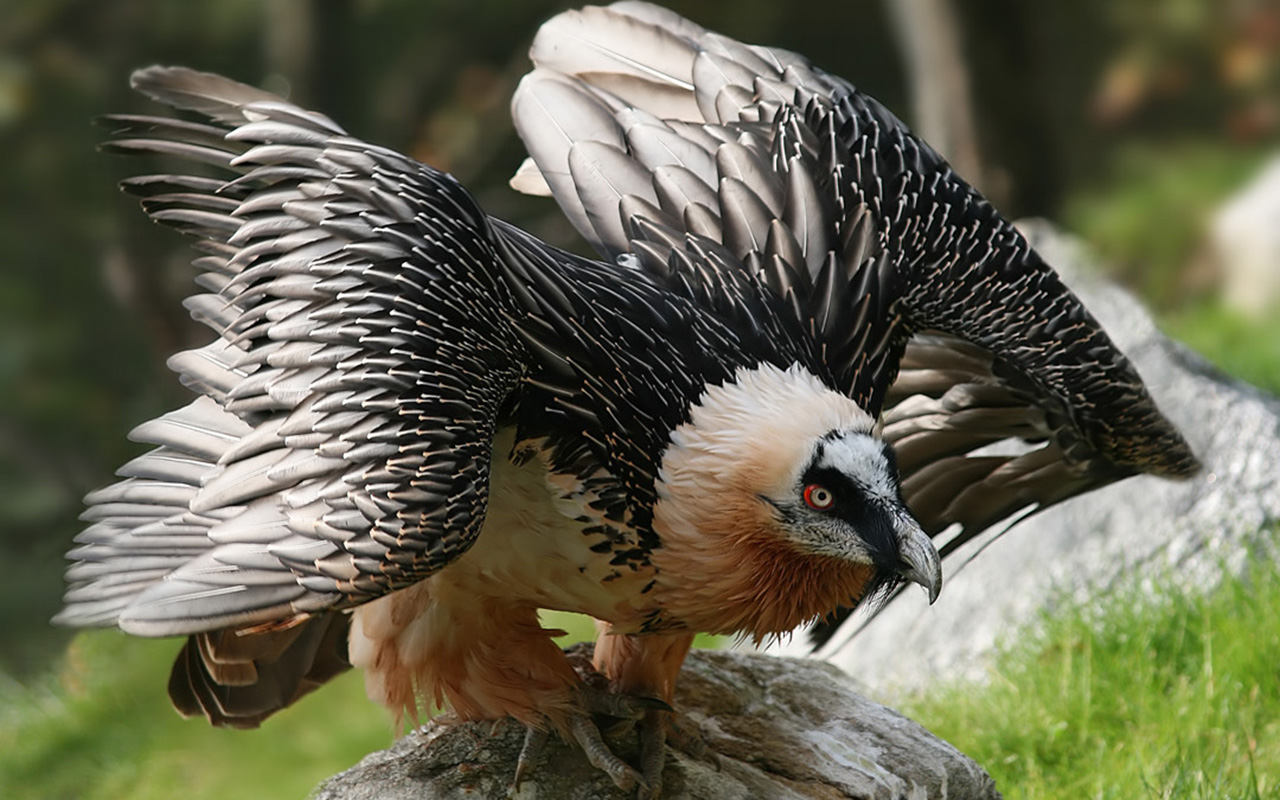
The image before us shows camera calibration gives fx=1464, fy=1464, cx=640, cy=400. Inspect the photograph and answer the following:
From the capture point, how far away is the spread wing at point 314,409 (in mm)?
3246

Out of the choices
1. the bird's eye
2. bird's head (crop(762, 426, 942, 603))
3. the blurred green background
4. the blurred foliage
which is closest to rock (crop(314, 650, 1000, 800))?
bird's head (crop(762, 426, 942, 603))

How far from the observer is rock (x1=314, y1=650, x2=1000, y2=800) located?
13.2 feet

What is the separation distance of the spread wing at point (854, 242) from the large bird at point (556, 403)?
0.01 metres

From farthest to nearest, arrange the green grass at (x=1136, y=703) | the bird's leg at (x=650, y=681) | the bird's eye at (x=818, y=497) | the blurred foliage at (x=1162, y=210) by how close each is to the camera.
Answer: the blurred foliage at (x=1162, y=210)
the green grass at (x=1136, y=703)
the bird's leg at (x=650, y=681)
the bird's eye at (x=818, y=497)

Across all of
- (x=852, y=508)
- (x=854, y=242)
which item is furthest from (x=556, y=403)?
(x=854, y=242)

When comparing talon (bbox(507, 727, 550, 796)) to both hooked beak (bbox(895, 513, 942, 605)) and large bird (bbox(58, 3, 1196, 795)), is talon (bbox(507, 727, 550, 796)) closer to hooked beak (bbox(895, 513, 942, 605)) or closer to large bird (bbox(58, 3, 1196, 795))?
large bird (bbox(58, 3, 1196, 795))

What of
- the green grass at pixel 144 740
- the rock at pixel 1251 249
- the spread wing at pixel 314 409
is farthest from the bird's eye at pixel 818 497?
the rock at pixel 1251 249

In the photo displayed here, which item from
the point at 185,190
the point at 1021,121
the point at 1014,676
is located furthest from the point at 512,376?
the point at 1021,121

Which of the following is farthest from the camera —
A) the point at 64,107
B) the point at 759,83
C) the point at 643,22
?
the point at 64,107

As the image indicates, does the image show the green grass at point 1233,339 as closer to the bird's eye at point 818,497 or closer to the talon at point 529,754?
the bird's eye at point 818,497

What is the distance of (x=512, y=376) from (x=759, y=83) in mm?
1935

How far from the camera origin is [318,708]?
8141 mm

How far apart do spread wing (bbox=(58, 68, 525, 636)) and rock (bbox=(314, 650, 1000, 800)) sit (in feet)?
3.15

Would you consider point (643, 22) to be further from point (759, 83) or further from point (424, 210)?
point (424, 210)
